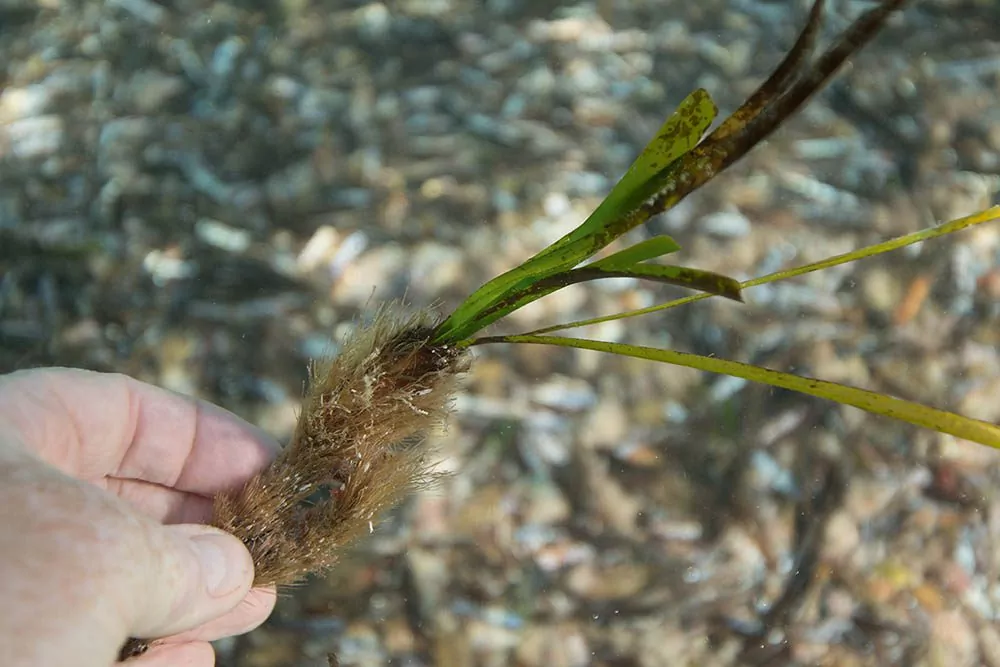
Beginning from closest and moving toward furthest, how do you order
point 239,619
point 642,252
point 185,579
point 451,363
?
point 642,252 < point 185,579 < point 451,363 < point 239,619

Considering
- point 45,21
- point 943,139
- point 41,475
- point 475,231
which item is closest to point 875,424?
point 943,139

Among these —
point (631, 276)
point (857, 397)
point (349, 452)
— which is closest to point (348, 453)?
point (349, 452)

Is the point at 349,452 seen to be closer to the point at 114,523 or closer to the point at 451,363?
the point at 451,363

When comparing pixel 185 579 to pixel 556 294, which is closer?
pixel 185 579

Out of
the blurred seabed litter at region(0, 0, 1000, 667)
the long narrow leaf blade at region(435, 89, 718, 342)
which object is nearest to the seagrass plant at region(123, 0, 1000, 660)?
the long narrow leaf blade at region(435, 89, 718, 342)

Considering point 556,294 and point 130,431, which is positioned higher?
point 130,431

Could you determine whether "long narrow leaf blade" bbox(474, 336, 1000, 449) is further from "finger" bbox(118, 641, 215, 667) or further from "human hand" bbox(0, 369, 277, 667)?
"finger" bbox(118, 641, 215, 667)
